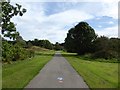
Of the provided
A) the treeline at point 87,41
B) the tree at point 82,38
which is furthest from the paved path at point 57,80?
the tree at point 82,38

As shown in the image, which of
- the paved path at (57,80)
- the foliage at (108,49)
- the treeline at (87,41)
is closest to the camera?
the paved path at (57,80)

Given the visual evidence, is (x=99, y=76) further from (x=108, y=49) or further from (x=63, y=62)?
(x=108, y=49)

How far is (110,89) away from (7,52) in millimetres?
15441

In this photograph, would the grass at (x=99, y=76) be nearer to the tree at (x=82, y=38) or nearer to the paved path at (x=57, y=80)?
the paved path at (x=57, y=80)

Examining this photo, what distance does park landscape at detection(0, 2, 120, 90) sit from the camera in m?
16.4

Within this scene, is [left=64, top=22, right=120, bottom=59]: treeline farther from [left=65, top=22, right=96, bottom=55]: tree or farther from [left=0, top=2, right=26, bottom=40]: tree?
[left=0, top=2, right=26, bottom=40]: tree

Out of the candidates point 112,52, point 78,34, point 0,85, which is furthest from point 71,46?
point 0,85

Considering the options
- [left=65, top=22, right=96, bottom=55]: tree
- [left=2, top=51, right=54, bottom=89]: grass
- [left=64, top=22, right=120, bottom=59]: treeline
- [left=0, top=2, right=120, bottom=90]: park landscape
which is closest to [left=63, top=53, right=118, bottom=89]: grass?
[left=0, top=2, right=120, bottom=90]: park landscape

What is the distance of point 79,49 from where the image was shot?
8638cm

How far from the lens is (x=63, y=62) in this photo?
39969 millimetres

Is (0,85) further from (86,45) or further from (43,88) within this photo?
(86,45)

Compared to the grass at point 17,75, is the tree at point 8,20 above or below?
above

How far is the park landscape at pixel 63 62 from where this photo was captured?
1641 centimetres

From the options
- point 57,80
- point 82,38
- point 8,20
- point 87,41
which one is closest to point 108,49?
point 87,41
